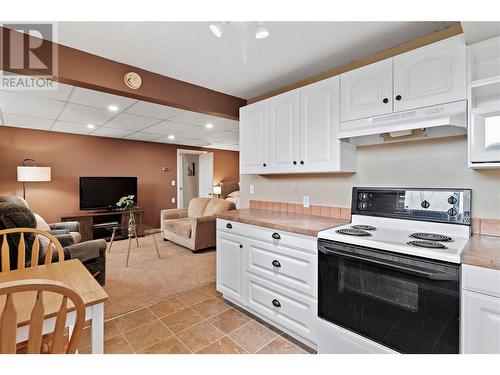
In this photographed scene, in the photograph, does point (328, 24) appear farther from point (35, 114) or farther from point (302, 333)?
point (35, 114)

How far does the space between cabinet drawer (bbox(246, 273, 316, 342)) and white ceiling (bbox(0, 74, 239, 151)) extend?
2570 mm

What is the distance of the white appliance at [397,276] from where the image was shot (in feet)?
3.86

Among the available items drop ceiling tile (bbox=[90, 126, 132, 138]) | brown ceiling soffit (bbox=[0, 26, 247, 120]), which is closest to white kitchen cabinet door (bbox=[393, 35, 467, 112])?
brown ceiling soffit (bbox=[0, 26, 247, 120])

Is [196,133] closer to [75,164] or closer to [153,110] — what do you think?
[153,110]

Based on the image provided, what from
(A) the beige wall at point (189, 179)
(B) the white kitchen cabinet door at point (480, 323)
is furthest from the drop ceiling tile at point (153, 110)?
(A) the beige wall at point (189, 179)

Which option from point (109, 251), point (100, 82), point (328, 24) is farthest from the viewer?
point (109, 251)

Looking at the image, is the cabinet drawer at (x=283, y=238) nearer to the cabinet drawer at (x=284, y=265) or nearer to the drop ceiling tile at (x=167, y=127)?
the cabinet drawer at (x=284, y=265)

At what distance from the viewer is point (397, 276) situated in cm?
129

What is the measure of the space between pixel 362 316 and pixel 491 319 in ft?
1.87

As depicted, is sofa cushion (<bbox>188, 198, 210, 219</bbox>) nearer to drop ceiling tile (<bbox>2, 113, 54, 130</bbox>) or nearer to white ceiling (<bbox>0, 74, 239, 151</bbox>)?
white ceiling (<bbox>0, 74, 239, 151</bbox>)
